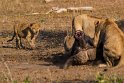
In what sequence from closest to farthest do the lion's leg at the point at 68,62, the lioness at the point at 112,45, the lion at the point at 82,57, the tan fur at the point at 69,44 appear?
the lioness at the point at 112,45
the lion's leg at the point at 68,62
the lion at the point at 82,57
the tan fur at the point at 69,44

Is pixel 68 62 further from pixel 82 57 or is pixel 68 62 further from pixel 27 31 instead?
pixel 27 31

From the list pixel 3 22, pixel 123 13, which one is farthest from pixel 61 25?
pixel 123 13

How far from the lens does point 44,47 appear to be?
1483 cm

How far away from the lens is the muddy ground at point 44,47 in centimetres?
1002

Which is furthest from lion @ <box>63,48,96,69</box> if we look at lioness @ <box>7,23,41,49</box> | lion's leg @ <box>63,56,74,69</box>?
lioness @ <box>7,23,41,49</box>

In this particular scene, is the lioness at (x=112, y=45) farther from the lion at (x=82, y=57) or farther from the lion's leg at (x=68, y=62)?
the lion's leg at (x=68, y=62)

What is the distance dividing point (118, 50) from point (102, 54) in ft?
1.58

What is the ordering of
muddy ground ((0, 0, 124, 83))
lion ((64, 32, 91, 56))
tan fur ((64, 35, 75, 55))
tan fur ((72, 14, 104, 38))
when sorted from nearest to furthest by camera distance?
muddy ground ((0, 0, 124, 83))
lion ((64, 32, 91, 56))
tan fur ((64, 35, 75, 55))
tan fur ((72, 14, 104, 38))

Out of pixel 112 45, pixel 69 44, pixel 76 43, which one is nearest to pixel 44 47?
pixel 69 44

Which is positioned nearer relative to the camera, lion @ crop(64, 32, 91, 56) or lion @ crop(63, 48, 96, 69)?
lion @ crop(63, 48, 96, 69)

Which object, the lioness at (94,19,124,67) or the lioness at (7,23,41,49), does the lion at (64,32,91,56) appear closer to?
the lioness at (94,19,124,67)

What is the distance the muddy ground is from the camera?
10016mm

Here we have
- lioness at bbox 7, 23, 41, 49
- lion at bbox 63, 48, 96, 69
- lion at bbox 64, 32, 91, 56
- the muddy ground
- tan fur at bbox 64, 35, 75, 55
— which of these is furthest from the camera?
lioness at bbox 7, 23, 41, 49

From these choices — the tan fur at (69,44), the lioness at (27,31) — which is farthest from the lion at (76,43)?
the lioness at (27,31)
